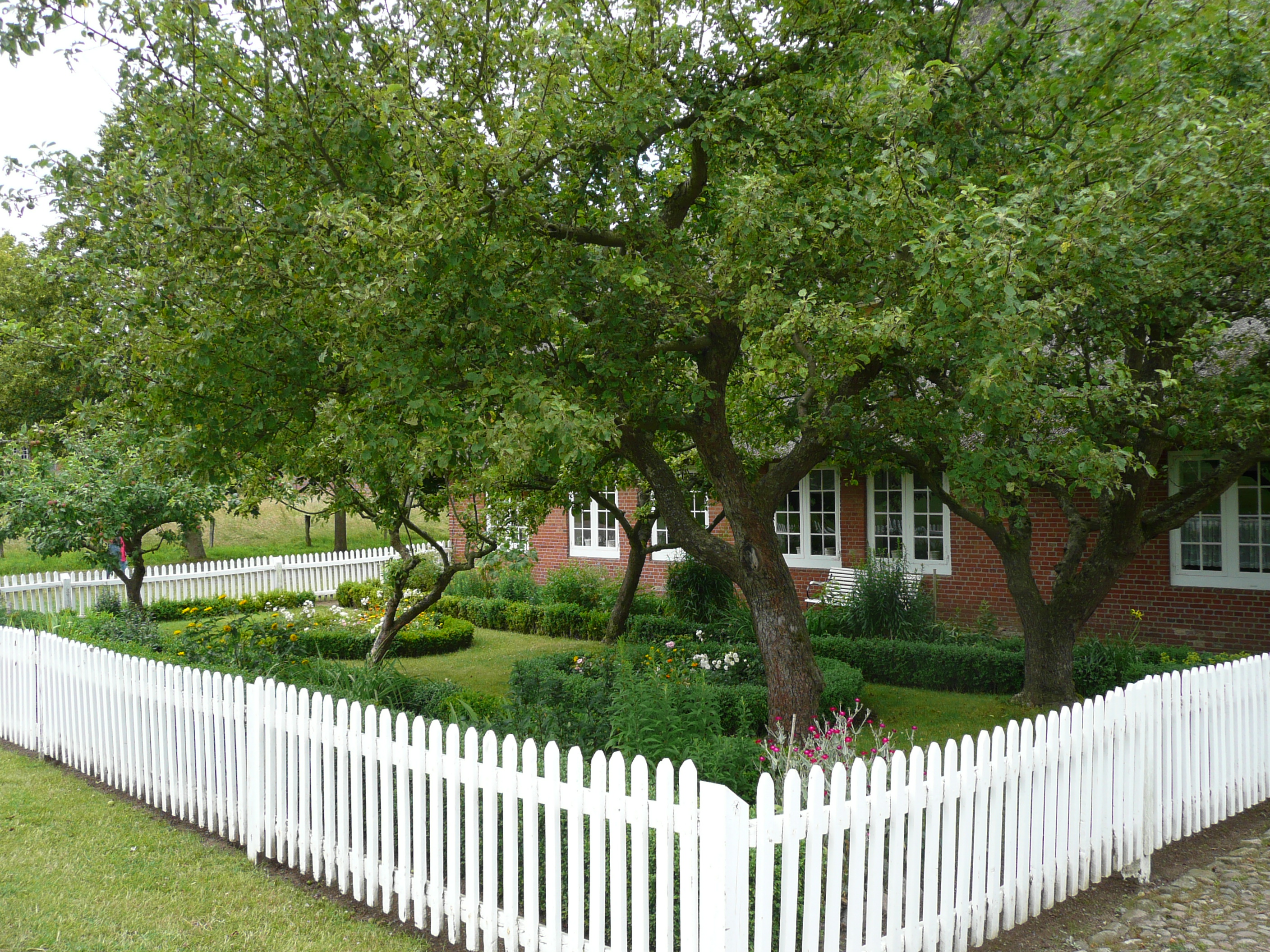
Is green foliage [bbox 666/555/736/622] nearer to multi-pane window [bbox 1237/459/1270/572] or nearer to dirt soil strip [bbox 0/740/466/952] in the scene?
multi-pane window [bbox 1237/459/1270/572]

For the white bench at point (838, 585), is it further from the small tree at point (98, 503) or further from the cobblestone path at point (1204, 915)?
the small tree at point (98, 503)

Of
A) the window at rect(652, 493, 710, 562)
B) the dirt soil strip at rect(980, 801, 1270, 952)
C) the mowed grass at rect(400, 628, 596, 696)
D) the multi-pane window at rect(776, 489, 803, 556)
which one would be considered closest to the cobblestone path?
the dirt soil strip at rect(980, 801, 1270, 952)

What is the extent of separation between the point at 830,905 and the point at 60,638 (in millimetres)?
7357

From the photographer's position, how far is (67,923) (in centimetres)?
515

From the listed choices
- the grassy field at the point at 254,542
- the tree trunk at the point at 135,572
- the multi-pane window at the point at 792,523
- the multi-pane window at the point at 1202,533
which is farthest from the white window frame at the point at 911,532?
the grassy field at the point at 254,542

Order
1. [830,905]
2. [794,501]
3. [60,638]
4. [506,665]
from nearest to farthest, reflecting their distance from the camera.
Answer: [830,905], [60,638], [506,665], [794,501]

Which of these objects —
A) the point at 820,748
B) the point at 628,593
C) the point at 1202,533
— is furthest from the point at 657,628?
the point at 820,748

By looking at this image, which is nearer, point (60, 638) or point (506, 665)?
point (60, 638)

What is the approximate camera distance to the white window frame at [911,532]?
15164 millimetres

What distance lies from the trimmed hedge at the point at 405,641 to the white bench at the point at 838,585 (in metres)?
5.83

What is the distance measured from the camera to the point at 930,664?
1156 cm

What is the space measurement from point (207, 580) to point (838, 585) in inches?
510

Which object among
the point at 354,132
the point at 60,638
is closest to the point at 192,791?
the point at 60,638

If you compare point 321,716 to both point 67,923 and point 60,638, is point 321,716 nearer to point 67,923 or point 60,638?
point 67,923
